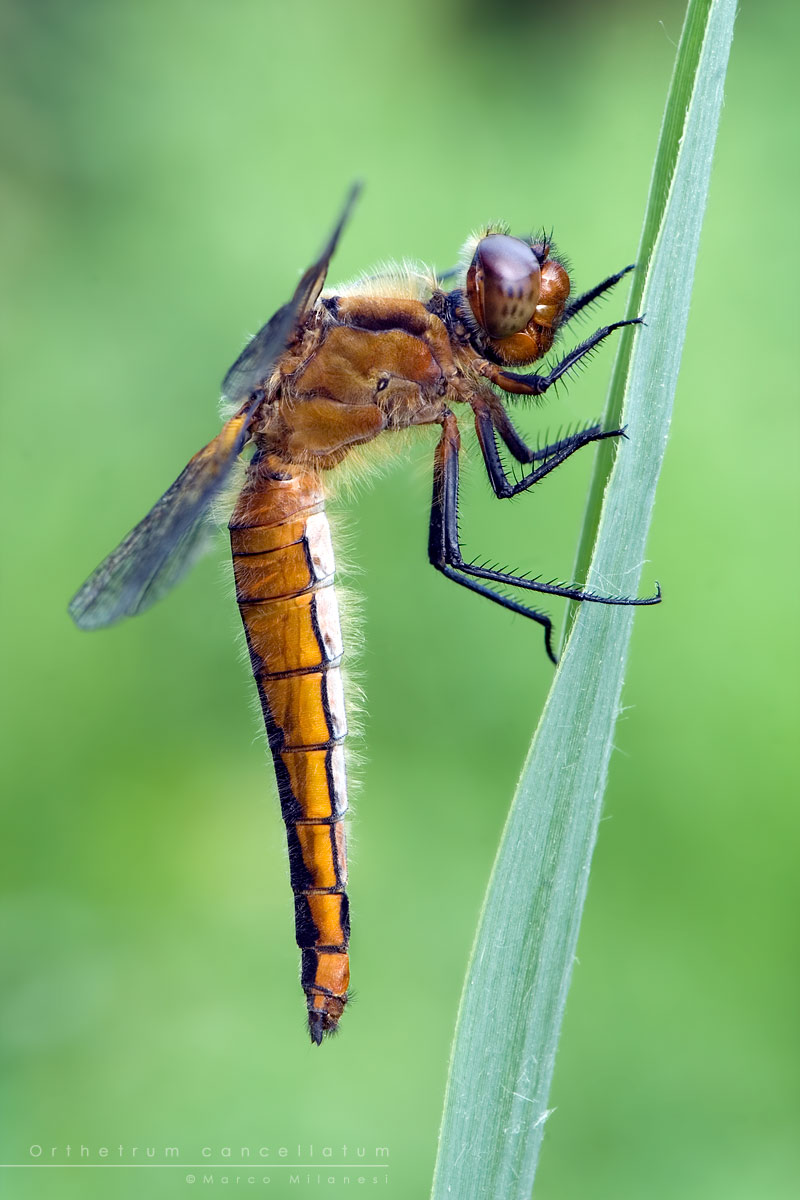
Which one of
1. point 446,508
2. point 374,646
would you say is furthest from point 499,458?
point 374,646

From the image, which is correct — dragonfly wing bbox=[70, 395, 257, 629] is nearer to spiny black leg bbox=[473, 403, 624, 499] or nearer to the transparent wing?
the transparent wing

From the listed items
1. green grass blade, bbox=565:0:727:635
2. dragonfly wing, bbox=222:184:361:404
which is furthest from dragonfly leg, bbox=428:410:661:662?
green grass blade, bbox=565:0:727:635

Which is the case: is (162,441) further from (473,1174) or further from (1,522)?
(473,1174)

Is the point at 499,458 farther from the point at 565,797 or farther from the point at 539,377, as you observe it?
the point at 565,797

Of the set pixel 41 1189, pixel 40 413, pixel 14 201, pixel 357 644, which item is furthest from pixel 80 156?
pixel 41 1189

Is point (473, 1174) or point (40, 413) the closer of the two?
point (473, 1174)

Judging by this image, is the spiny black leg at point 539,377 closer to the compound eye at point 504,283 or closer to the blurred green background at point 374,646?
the compound eye at point 504,283

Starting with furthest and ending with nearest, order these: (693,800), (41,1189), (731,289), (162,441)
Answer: (162,441), (731,289), (693,800), (41,1189)
